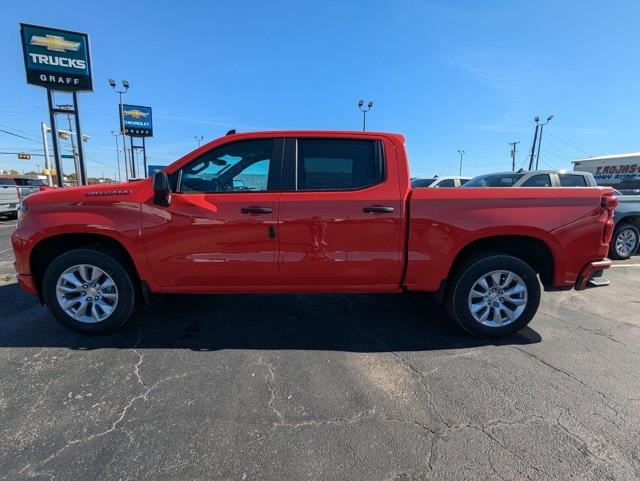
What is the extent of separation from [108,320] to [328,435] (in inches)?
101

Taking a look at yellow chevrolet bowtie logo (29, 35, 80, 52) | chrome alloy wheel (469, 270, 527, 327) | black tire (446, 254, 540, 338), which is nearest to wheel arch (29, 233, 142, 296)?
black tire (446, 254, 540, 338)

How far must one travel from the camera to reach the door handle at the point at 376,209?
3303mm

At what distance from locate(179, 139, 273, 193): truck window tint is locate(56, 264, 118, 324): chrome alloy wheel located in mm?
1217

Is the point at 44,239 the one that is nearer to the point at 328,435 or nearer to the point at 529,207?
the point at 328,435

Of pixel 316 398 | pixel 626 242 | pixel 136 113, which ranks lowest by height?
pixel 316 398

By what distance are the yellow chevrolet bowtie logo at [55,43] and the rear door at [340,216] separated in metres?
21.8

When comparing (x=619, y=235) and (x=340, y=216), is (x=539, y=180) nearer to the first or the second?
(x=619, y=235)

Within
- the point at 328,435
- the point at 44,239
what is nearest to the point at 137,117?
the point at 44,239

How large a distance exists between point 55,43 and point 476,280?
77.5ft

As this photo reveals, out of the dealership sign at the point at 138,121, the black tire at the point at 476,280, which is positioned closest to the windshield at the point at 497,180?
the black tire at the point at 476,280

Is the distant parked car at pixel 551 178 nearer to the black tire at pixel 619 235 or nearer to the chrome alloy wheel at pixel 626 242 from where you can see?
the black tire at pixel 619 235

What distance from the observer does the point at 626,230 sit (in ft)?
24.9

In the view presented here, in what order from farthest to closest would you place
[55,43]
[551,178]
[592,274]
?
[55,43]
[551,178]
[592,274]

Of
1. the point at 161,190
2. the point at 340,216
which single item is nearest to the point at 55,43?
the point at 161,190
